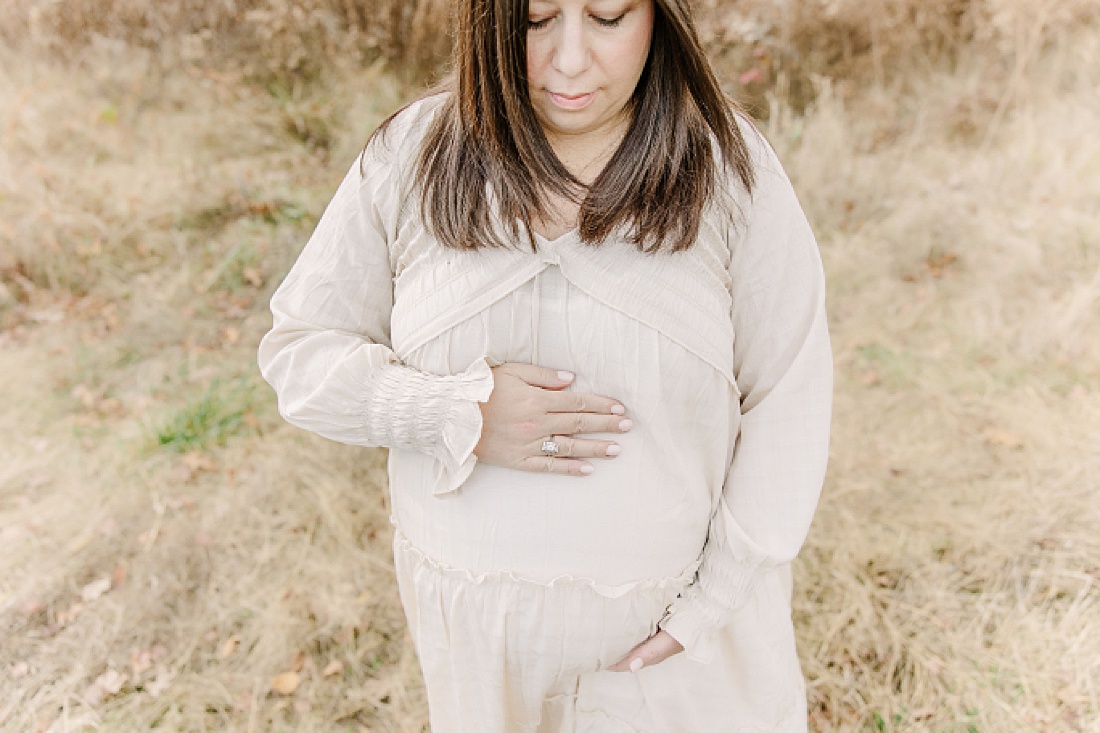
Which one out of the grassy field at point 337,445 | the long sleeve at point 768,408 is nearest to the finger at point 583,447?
the long sleeve at point 768,408

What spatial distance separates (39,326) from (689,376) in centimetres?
385

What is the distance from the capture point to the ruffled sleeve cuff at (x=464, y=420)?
1.38 m

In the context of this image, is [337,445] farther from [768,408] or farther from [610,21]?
[610,21]

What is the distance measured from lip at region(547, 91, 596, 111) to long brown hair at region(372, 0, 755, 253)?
6 cm

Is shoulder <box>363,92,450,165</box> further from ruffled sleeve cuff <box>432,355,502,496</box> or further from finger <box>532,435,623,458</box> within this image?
finger <box>532,435,623,458</box>

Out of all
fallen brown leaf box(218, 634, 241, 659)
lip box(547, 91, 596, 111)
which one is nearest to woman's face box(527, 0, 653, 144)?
lip box(547, 91, 596, 111)

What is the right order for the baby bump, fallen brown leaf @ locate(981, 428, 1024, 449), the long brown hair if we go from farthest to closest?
fallen brown leaf @ locate(981, 428, 1024, 449) < the baby bump < the long brown hair

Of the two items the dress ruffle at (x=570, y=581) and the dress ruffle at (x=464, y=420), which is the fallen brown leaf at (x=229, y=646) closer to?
the dress ruffle at (x=570, y=581)

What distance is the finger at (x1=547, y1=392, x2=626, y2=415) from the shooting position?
141 cm

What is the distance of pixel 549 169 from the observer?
1395mm

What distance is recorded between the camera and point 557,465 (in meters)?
1.43

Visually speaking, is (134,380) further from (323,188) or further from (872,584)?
(872,584)

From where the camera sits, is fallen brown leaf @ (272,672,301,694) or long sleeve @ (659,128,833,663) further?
fallen brown leaf @ (272,672,301,694)

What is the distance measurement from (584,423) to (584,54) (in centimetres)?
57
